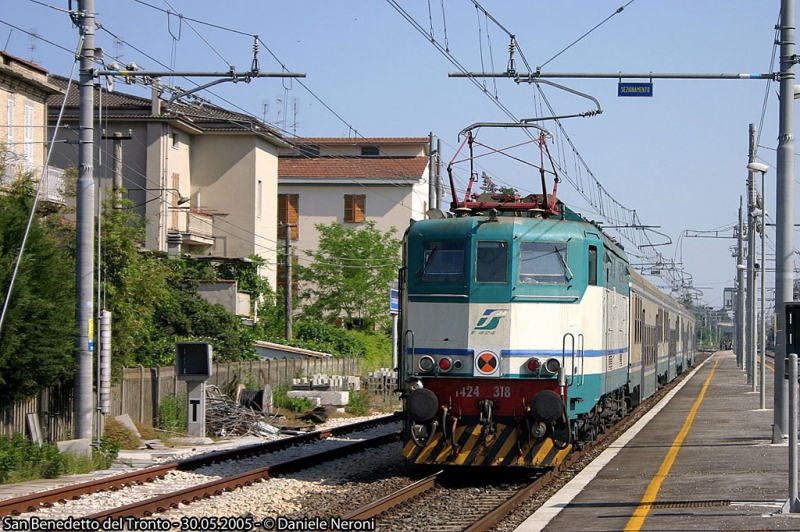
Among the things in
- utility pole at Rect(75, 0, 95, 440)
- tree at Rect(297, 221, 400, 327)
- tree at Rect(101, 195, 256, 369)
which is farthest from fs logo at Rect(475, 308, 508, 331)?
tree at Rect(297, 221, 400, 327)

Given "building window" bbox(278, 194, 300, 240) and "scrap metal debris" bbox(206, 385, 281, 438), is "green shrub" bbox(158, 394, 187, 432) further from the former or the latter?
"building window" bbox(278, 194, 300, 240)

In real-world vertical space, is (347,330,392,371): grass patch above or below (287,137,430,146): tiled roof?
below

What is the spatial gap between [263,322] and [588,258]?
30267 mm

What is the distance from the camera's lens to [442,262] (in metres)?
14.5

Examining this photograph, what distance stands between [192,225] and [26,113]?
14802 mm

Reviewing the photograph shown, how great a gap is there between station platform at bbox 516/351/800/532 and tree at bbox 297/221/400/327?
27.4 meters

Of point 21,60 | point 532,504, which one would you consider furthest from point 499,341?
point 21,60

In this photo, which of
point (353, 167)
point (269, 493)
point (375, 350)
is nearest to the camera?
point (269, 493)

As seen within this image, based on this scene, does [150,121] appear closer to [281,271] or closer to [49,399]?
[281,271]

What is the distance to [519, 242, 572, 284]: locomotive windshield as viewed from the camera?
14.3m

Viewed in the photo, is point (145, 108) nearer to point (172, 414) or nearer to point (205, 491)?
point (172, 414)

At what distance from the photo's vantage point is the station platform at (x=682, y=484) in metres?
10.4

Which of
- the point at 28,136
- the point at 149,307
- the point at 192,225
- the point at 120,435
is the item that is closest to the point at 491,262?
the point at 120,435

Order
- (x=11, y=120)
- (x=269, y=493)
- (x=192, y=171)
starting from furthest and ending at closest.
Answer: (x=192, y=171), (x=11, y=120), (x=269, y=493)
